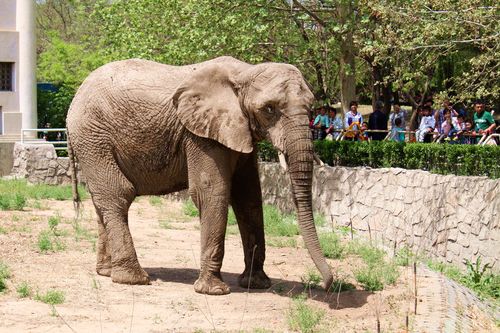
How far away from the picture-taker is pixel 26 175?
23875 millimetres

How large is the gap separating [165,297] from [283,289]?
1.50m

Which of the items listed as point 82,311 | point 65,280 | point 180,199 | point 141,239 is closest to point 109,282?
point 65,280

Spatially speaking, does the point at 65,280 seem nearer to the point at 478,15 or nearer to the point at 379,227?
the point at 379,227

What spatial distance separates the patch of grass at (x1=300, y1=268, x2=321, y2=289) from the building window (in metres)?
21.8

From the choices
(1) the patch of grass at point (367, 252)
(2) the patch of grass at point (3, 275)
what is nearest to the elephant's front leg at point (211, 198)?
(2) the patch of grass at point (3, 275)

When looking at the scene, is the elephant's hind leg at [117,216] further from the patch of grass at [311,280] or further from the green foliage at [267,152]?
the green foliage at [267,152]

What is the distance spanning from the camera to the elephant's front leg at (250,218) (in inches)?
435

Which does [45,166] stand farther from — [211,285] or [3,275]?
[211,285]

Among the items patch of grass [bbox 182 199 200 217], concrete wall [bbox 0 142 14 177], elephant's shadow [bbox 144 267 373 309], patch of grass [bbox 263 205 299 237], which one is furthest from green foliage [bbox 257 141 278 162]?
elephant's shadow [bbox 144 267 373 309]

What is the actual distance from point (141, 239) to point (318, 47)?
29.0 feet

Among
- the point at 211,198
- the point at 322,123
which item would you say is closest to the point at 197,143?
the point at 211,198

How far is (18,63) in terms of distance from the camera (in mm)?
31438

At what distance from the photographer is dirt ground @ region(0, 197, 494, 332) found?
9219 mm

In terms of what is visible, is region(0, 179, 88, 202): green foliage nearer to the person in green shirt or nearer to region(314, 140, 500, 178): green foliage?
region(314, 140, 500, 178): green foliage
